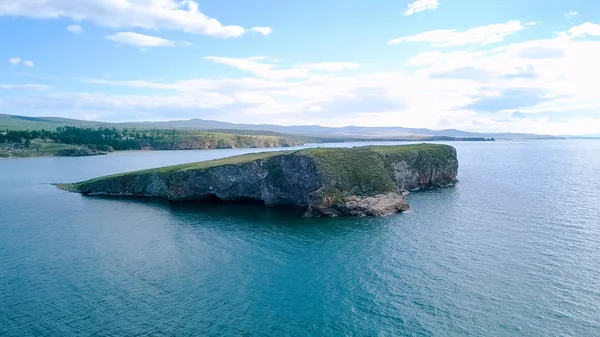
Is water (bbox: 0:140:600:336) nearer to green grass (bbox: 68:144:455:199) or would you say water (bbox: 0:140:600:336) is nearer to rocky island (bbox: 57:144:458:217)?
rocky island (bbox: 57:144:458:217)

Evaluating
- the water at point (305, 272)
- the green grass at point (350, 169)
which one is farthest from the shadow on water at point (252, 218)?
the green grass at point (350, 169)

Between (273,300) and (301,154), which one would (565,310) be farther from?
(301,154)

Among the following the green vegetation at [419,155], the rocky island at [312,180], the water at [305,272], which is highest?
the green vegetation at [419,155]

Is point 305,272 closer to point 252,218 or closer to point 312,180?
point 252,218

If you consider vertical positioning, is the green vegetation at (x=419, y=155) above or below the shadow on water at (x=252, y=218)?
above

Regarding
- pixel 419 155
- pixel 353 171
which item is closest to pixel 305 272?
pixel 353 171

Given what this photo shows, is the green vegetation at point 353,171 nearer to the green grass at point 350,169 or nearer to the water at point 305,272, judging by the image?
the green grass at point 350,169
